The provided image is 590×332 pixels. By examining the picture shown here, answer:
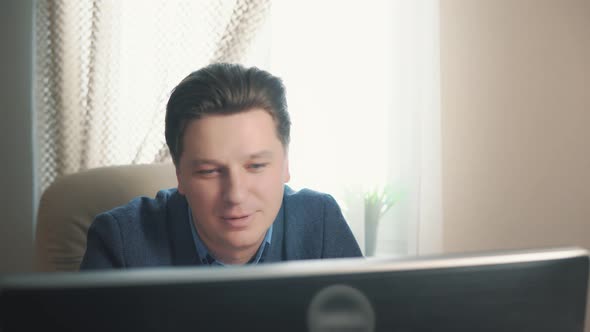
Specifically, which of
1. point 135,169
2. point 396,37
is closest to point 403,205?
point 396,37

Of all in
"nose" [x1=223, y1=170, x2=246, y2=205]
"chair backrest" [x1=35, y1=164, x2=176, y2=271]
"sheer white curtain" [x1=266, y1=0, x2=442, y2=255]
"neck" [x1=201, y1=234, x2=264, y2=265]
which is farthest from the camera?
"sheer white curtain" [x1=266, y1=0, x2=442, y2=255]

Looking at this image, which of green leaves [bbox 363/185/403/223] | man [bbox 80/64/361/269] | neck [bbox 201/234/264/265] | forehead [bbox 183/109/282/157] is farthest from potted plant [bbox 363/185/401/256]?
forehead [bbox 183/109/282/157]

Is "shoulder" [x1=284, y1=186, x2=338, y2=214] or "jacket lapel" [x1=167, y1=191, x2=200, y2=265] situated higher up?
"shoulder" [x1=284, y1=186, x2=338, y2=214]

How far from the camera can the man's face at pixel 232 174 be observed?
104 cm

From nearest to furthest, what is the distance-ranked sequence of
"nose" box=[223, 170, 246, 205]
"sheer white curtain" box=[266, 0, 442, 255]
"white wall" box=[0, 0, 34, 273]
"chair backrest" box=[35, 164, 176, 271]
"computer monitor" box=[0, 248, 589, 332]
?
"computer monitor" box=[0, 248, 589, 332] → "nose" box=[223, 170, 246, 205] → "chair backrest" box=[35, 164, 176, 271] → "white wall" box=[0, 0, 34, 273] → "sheer white curtain" box=[266, 0, 442, 255]

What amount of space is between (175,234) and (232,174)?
255mm

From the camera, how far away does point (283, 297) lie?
1.41 feet

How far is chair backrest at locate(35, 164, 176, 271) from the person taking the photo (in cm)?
126

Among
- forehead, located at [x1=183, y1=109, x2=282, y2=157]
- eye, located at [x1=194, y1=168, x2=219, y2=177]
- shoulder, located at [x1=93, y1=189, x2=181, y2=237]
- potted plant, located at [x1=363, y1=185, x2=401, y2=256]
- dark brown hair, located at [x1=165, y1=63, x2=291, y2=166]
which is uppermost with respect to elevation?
dark brown hair, located at [x1=165, y1=63, x2=291, y2=166]

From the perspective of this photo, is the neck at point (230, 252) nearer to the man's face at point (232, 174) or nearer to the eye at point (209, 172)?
the man's face at point (232, 174)

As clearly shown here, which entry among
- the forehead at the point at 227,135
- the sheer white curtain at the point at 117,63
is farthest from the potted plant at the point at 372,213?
the forehead at the point at 227,135

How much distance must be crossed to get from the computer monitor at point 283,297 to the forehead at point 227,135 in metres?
0.61

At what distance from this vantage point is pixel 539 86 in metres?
2.30

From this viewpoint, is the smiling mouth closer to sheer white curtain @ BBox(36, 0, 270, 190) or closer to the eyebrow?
the eyebrow
